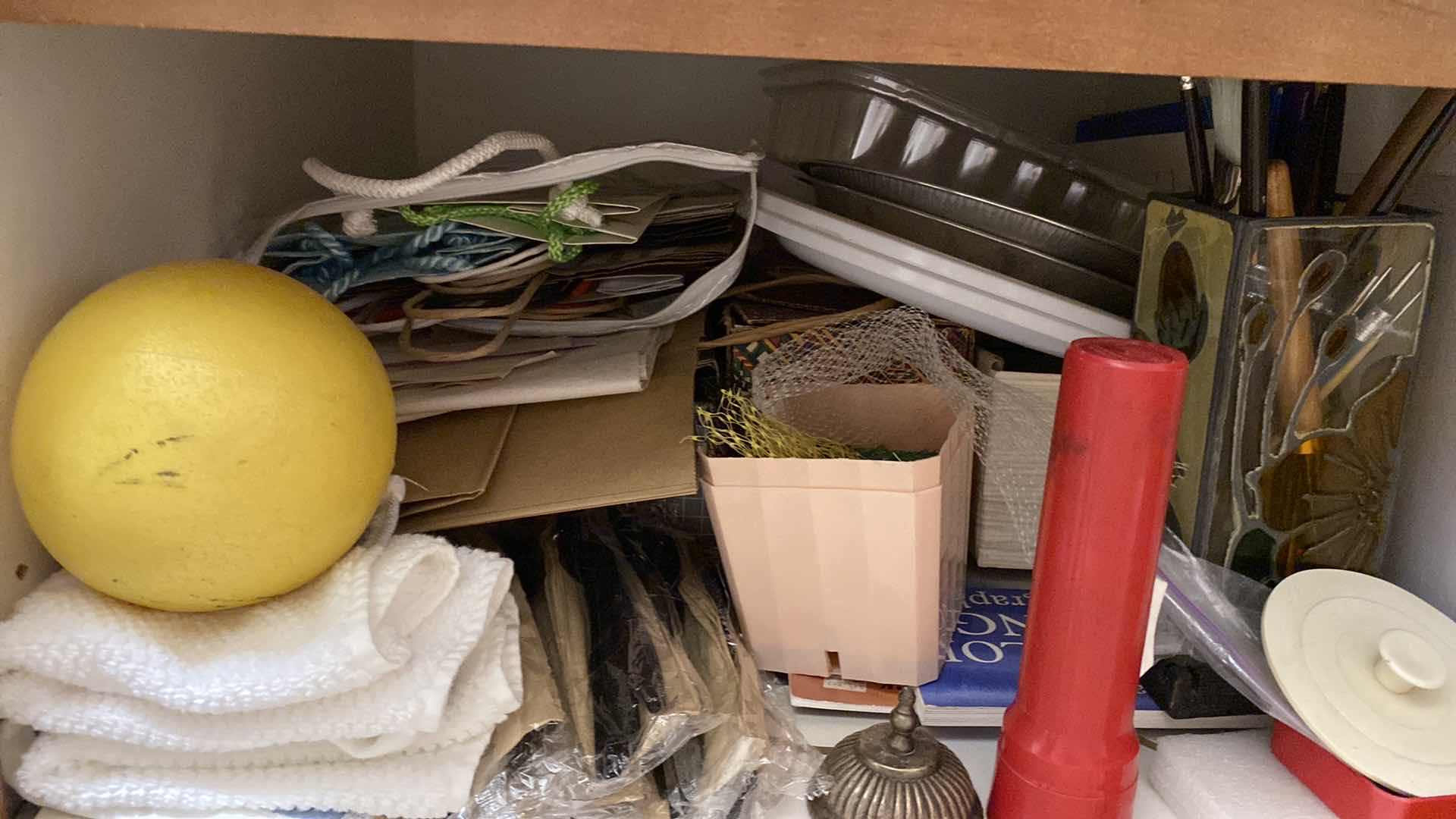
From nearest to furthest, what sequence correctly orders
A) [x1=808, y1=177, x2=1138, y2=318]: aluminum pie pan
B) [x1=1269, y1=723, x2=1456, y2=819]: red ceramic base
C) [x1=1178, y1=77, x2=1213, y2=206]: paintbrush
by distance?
1. [x1=1269, y1=723, x2=1456, y2=819]: red ceramic base
2. [x1=1178, y1=77, x2=1213, y2=206]: paintbrush
3. [x1=808, y1=177, x2=1138, y2=318]: aluminum pie pan

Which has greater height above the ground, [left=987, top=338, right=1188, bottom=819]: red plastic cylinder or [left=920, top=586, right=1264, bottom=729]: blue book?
[left=987, top=338, right=1188, bottom=819]: red plastic cylinder

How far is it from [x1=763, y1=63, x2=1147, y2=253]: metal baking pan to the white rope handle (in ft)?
0.75

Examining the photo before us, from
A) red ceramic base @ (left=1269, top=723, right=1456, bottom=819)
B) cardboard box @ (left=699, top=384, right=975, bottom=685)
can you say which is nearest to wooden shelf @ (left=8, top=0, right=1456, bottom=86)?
cardboard box @ (left=699, top=384, right=975, bottom=685)

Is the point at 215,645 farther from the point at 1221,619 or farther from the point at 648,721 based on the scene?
the point at 1221,619

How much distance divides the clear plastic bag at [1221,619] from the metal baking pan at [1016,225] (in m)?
0.21

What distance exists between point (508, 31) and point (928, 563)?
371 mm

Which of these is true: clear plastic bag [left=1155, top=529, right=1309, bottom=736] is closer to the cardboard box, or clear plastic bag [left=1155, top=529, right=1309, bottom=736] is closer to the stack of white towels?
the cardboard box

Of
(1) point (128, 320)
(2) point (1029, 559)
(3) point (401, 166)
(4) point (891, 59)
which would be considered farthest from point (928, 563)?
(3) point (401, 166)

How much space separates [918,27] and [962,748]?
0.42 metres

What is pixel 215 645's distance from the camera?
1.61ft

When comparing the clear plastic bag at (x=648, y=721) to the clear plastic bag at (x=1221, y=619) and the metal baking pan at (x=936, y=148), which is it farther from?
the metal baking pan at (x=936, y=148)

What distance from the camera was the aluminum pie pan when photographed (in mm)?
725

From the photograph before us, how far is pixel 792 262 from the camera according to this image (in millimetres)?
870

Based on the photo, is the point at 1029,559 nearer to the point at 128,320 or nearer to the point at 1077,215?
the point at 1077,215
